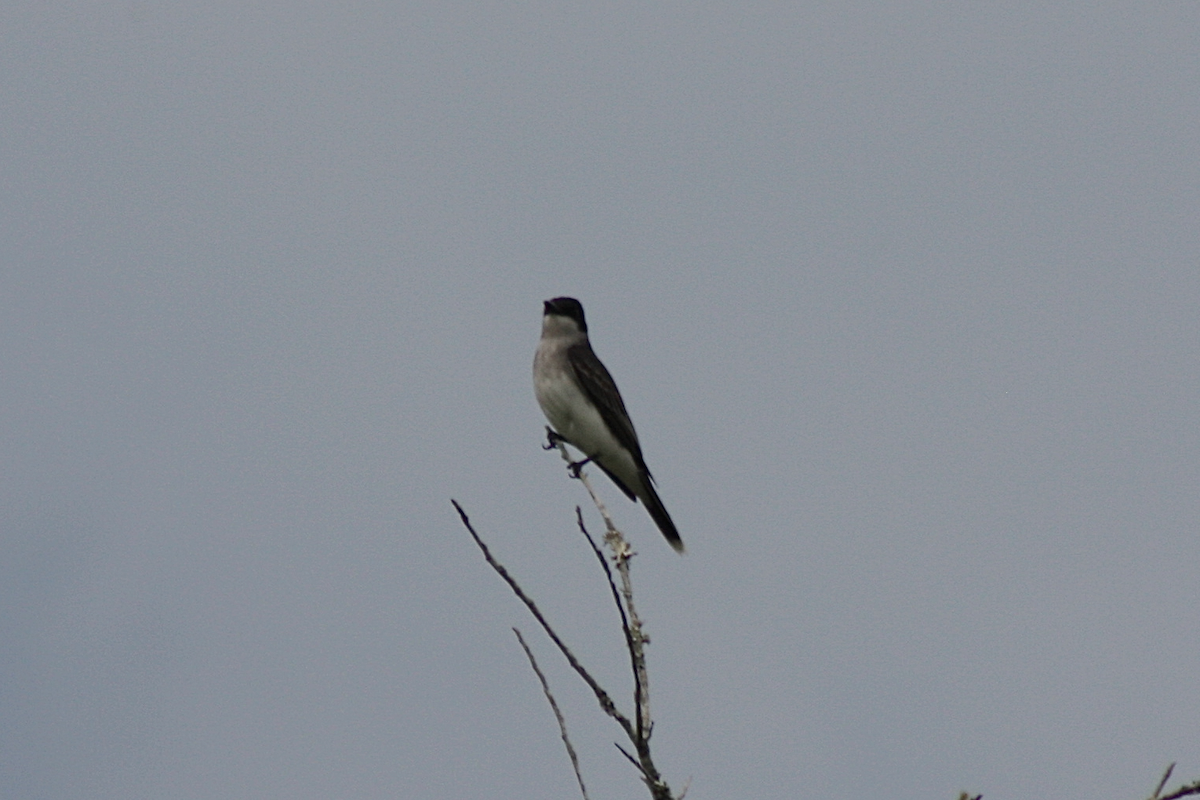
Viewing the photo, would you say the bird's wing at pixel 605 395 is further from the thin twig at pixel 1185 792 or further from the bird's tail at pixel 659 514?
the thin twig at pixel 1185 792

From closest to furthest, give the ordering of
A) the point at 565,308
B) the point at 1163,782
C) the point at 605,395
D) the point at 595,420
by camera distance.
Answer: the point at 1163,782
the point at 595,420
the point at 605,395
the point at 565,308

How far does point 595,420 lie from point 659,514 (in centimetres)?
88

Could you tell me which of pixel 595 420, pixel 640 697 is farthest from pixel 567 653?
pixel 595 420

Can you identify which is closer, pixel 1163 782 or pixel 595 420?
pixel 1163 782

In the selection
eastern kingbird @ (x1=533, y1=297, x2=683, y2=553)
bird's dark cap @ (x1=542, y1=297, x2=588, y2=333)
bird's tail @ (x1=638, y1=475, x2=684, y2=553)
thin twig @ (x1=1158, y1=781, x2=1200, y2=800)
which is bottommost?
thin twig @ (x1=1158, y1=781, x2=1200, y2=800)

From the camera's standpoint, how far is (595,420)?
12578 mm

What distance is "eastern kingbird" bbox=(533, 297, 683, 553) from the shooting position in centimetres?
1251

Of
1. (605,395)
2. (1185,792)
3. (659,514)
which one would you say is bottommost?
(1185,792)

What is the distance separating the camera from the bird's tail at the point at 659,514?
12.6 m

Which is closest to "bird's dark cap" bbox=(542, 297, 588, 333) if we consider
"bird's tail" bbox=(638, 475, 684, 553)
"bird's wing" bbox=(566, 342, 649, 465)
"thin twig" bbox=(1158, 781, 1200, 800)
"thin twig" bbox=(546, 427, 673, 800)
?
"bird's wing" bbox=(566, 342, 649, 465)

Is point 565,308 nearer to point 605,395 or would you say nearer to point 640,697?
point 605,395

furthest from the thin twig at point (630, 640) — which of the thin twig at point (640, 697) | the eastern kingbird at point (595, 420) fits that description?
the eastern kingbird at point (595, 420)

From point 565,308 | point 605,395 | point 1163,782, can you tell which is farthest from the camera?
point 565,308

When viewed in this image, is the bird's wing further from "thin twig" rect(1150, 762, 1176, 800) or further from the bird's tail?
"thin twig" rect(1150, 762, 1176, 800)
